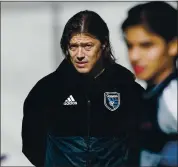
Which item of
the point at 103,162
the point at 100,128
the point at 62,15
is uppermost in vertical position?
the point at 62,15

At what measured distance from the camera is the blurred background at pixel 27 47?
235 cm

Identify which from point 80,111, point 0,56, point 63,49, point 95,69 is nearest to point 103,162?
point 80,111

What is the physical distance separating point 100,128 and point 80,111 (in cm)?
14

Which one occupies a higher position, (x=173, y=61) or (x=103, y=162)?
(x=173, y=61)

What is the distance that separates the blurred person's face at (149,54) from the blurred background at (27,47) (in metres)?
0.05

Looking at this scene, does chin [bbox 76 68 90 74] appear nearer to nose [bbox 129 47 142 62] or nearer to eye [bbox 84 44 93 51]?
eye [bbox 84 44 93 51]

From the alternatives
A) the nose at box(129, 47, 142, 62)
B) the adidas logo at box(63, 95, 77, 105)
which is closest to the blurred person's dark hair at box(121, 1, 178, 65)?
the nose at box(129, 47, 142, 62)

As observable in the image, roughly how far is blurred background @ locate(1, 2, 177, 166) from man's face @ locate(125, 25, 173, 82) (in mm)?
50

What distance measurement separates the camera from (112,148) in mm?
2346

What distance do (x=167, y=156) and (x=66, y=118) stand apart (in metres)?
0.58

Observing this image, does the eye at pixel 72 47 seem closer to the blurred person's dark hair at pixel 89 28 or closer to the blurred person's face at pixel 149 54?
the blurred person's dark hair at pixel 89 28

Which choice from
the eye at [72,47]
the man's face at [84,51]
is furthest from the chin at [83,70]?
the eye at [72,47]

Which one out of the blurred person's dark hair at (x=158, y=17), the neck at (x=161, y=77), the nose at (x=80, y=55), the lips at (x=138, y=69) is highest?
the blurred person's dark hair at (x=158, y=17)

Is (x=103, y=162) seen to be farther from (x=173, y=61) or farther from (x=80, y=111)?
(x=173, y=61)
